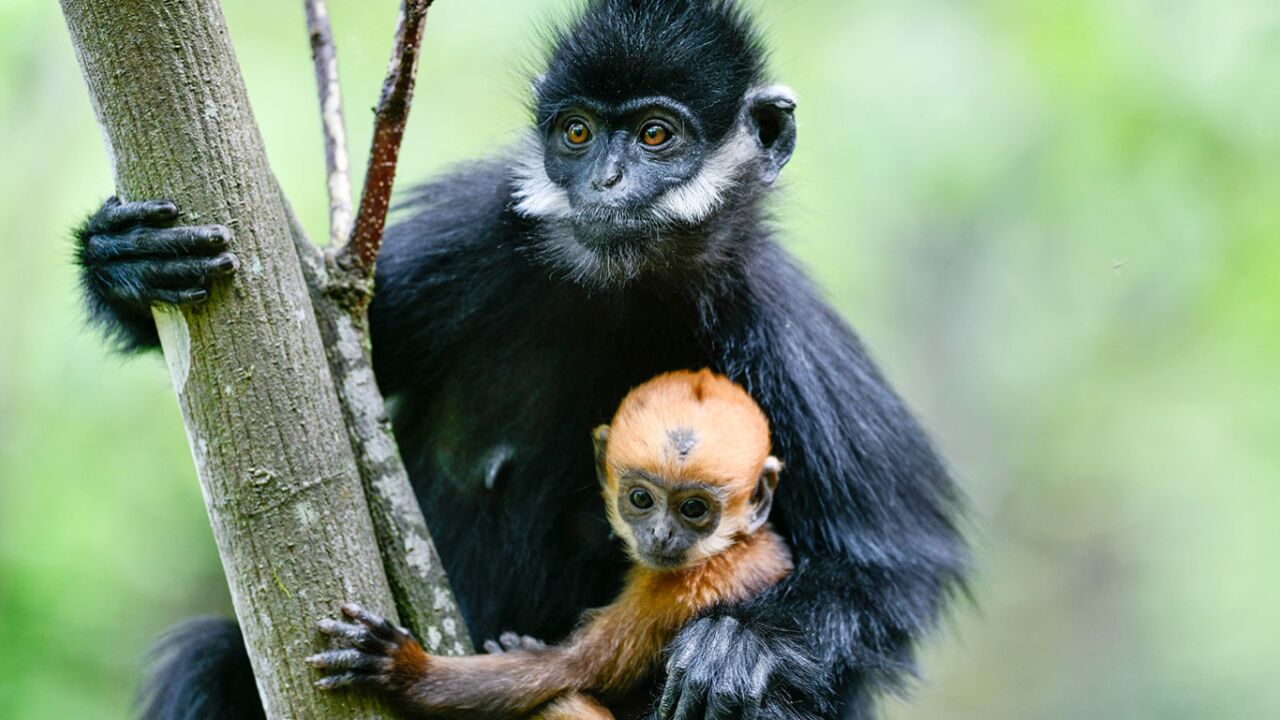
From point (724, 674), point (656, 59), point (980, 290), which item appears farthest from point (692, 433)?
point (980, 290)

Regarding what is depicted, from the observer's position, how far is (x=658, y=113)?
12.9 ft

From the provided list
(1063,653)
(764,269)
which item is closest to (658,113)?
(764,269)

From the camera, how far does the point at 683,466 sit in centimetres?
353

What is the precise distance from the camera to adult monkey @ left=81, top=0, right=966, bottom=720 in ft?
12.7

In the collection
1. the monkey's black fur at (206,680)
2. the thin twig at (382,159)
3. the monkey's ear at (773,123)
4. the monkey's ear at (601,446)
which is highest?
the monkey's ear at (773,123)

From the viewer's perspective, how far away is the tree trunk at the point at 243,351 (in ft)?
9.18

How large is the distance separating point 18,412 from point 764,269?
4339mm

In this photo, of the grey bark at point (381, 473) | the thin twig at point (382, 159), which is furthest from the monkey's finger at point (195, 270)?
the thin twig at point (382, 159)

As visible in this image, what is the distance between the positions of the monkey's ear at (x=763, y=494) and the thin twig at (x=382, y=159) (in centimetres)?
131

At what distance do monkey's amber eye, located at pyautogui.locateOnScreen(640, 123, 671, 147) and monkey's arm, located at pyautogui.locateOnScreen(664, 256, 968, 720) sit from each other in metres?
0.65

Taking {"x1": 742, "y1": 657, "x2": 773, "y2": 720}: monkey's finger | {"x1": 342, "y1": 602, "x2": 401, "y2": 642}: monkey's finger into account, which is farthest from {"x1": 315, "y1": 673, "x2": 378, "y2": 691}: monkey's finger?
{"x1": 742, "y1": 657, "x2": 773, "y2": 720}: monkey's finger

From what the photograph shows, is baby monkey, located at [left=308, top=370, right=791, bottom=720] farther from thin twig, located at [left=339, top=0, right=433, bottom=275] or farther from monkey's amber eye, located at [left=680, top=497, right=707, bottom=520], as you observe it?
thin twig, located at [left=339, top=0, right=433, bottom=275]

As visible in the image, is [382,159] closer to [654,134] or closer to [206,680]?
[654,134]

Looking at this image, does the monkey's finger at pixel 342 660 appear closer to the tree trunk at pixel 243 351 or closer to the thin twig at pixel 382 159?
the tree trunk at pixel 243 351
